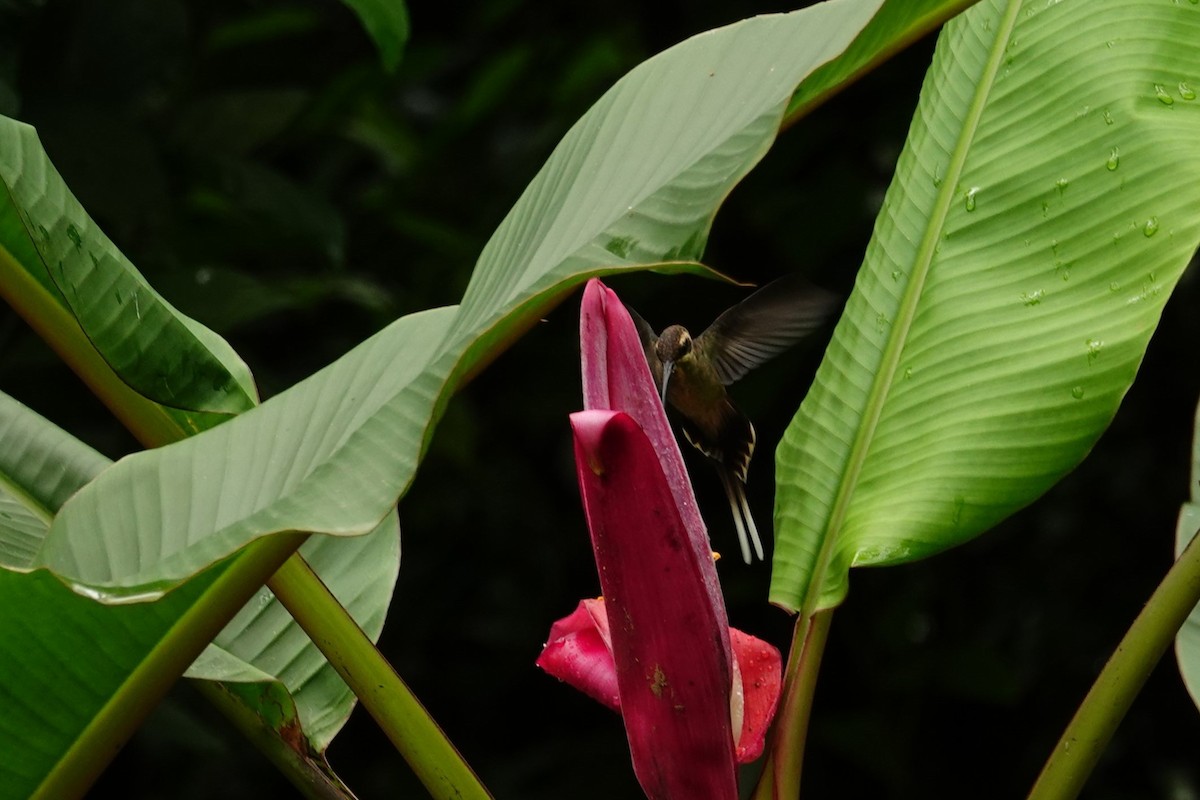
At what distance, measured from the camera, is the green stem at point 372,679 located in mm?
508

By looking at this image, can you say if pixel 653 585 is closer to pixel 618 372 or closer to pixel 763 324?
pixel 618 372

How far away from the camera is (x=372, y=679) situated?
0.51m

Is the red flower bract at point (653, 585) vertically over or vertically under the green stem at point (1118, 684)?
over

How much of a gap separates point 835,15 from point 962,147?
0.29 meters

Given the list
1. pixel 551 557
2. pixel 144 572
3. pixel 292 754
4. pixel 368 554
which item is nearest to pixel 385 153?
pixel 551 557

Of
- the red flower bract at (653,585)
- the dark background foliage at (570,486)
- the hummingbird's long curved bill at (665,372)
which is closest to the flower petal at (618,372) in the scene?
the red flower bract at (653,585)

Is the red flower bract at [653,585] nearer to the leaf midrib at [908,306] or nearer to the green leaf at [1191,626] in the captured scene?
the leaf midrib at [908,306]

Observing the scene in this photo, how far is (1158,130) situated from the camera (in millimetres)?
623

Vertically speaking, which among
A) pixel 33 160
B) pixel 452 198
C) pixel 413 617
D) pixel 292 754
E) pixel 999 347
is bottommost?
pixel 413 617

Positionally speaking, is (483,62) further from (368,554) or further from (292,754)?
(292,754)

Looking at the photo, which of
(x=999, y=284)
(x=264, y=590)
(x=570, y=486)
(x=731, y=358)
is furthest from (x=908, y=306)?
(x=570, y=486)

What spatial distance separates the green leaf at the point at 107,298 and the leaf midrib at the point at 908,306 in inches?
11.1

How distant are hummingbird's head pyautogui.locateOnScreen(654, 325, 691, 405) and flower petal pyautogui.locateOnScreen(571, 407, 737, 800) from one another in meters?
0.24

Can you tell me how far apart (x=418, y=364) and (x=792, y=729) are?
0.80 ft
